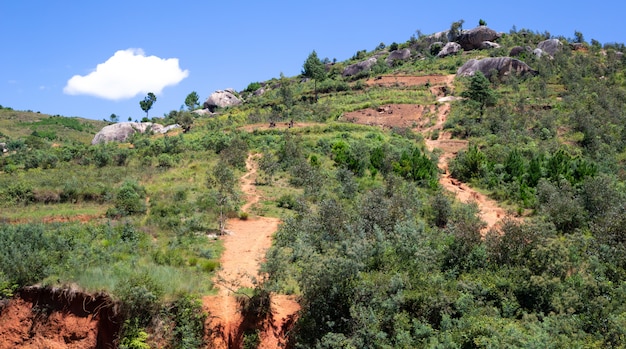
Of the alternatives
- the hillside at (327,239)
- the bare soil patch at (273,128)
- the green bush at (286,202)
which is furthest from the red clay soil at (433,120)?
the green bush at (286,202)

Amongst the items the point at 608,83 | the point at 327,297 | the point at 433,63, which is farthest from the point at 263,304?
the point at 433,63

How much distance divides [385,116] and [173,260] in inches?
1292

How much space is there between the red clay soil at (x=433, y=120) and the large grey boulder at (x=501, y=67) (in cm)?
305

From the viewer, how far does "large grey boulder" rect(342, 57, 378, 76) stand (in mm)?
64688

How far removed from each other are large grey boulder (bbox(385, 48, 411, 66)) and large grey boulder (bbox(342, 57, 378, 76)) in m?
2.09

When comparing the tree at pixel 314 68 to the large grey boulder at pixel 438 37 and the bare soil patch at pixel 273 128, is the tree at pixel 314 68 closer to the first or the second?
the bare soil patch at pixel 273 128

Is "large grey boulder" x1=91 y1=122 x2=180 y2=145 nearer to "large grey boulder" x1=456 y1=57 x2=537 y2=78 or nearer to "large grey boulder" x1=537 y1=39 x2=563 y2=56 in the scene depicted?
"large grey boulder" x1=456 y1=57 x2=537 y2=78

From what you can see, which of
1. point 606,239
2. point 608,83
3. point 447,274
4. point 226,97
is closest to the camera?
point 447,274

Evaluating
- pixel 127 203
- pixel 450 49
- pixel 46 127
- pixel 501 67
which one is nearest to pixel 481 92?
pixel 501 67

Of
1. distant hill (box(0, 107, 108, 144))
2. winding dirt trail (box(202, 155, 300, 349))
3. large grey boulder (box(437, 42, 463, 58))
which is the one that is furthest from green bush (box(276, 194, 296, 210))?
large grey boulder (box(437, 42, 463, 58))

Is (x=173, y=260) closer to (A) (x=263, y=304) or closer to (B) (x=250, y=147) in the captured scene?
(A) (x=263, y=304)

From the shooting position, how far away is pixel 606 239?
13.3m

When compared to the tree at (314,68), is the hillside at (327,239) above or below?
below

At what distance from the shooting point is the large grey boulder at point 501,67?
4791 centimetres
